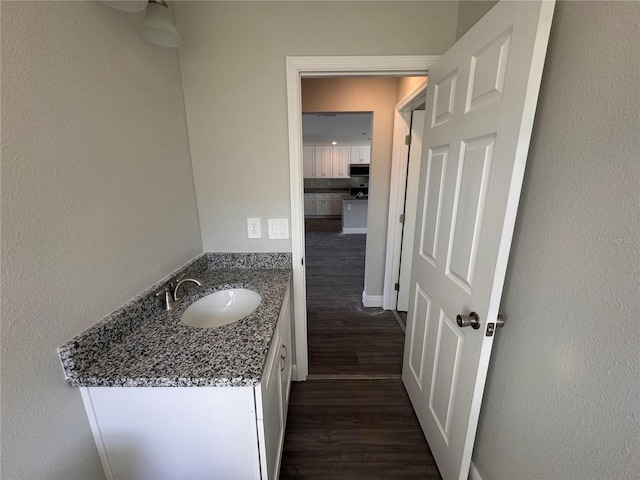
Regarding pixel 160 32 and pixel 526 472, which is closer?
pixel 526 472

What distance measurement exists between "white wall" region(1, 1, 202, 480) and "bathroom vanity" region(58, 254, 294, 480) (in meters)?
0.06

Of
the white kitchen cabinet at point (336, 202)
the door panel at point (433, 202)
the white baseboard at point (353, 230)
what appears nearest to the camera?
the door panel at point (433, 202)

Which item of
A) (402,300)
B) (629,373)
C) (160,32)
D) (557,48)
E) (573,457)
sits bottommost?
(402,300)

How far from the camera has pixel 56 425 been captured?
74cm

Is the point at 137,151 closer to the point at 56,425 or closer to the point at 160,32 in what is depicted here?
the point at 160,32

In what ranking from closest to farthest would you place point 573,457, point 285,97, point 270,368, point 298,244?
point 573,457, point 270,368, point 285,97, point 298,244

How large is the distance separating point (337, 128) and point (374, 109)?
3.87m

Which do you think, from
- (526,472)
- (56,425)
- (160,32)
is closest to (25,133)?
(160,32)

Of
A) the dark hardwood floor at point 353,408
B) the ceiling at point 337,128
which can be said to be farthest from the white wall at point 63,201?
the ceiling at point 337,128

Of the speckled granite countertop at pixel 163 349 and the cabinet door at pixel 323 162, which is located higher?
the cabinet door at pixel 323 162

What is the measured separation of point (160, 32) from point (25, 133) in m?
0.69

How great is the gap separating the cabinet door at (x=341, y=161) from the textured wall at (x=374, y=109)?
5677 millimetres

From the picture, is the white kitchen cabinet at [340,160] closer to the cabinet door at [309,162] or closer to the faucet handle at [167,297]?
the cabinet door at [309,162]

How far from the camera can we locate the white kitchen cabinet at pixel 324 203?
8250mm
